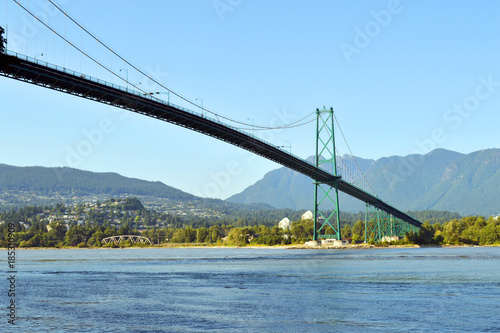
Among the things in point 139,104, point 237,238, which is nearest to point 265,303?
point 139,104

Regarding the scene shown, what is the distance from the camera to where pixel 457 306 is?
22469 millimetres

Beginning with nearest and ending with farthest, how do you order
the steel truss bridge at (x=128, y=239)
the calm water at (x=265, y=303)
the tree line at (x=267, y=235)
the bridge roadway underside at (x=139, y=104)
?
the calm water at (x=265, y=303) → the bridge roadway underside at (x=139, y=104) → the tree line at (x=267, y=235) → the steel truss bridge at (x=128, y=239)

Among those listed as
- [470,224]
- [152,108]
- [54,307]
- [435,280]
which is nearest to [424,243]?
[470,224]

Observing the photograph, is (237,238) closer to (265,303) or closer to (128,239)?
(128,239)

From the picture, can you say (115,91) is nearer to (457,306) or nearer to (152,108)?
(152,108)

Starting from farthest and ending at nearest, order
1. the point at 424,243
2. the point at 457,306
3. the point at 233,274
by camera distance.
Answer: the point at 424,243, the point at 233,274, the point at 457,306

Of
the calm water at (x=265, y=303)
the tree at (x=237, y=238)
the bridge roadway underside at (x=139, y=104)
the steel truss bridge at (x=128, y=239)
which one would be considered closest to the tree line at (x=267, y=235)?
the tree at (x=237, y=238)

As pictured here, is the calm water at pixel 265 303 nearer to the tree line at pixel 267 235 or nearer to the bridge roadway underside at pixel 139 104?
the bridge roadway underside at pixel 139 104

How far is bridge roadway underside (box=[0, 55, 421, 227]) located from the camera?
134ft

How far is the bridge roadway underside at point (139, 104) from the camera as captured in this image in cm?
4072

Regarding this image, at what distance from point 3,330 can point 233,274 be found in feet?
73.2

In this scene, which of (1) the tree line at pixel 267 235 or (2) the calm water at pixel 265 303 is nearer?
(2) the calm water at pixel 265 303

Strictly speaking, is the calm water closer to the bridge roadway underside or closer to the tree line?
the bridge roadway underside

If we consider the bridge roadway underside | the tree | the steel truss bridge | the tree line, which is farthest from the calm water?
the steel truss bridge
